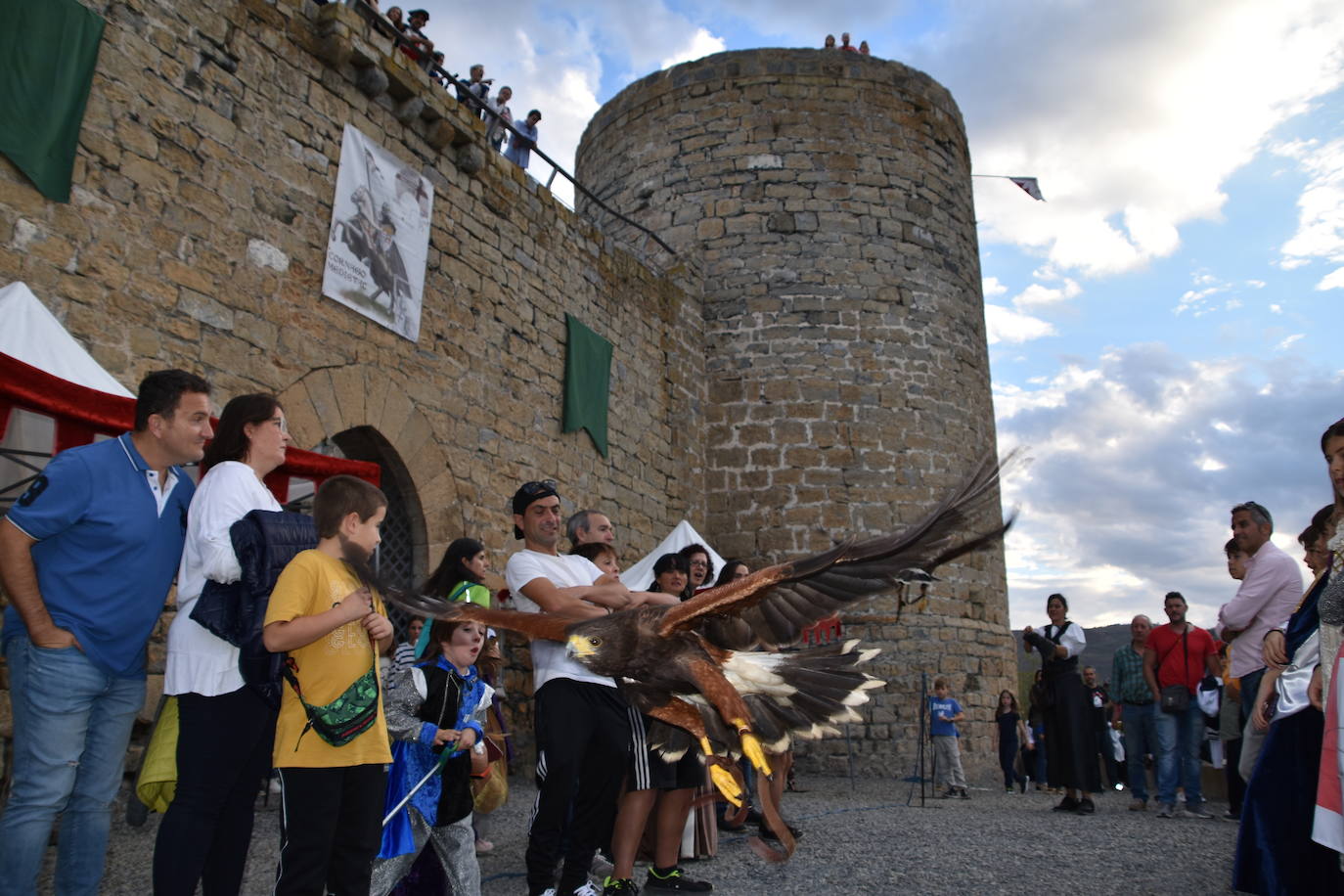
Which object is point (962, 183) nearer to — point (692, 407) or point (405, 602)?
point (692, 407)

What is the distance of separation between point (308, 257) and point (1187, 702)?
6.88 metres

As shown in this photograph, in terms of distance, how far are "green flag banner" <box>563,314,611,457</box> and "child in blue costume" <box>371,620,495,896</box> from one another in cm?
557

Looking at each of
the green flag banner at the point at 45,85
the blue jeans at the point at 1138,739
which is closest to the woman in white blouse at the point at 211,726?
the green flag banner at the point at 45,85

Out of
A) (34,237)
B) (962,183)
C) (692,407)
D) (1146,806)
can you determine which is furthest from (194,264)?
(962,183)

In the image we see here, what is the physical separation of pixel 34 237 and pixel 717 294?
764 centimetres

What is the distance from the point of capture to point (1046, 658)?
24.1 ft

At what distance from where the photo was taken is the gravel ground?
151 inches

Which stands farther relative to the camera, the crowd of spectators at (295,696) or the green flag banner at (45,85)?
the green flag banner at (45,85)

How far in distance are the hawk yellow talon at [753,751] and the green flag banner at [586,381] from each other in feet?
20.9

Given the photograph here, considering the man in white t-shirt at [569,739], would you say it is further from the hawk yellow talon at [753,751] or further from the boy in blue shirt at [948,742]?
the boy in blue shirt at [948,742]

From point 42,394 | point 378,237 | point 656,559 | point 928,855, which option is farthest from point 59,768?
point 656,559

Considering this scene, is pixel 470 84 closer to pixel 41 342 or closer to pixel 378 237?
pixel 378 237

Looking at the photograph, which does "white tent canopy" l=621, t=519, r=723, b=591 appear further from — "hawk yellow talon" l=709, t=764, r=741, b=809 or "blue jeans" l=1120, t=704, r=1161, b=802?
"hawk yellow talon" l=709, t=764, r=741, b=809

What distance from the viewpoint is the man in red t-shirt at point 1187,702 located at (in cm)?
666
